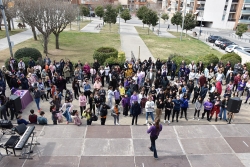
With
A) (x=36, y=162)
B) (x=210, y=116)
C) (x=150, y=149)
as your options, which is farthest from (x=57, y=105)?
(x=210, y=116)

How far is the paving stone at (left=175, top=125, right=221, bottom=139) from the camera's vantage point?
8.80m

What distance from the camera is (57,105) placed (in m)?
10.2

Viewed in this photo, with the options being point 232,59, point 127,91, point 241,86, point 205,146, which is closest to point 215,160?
point 205,146

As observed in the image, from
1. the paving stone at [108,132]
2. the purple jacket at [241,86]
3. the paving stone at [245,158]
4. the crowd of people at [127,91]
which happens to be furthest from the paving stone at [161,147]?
the purple jacket at [241,86]

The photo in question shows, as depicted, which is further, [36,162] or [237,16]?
[237,16]

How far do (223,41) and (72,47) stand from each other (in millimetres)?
20560

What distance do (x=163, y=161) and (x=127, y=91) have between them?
4.62 m

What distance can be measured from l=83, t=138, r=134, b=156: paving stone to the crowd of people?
1.34m

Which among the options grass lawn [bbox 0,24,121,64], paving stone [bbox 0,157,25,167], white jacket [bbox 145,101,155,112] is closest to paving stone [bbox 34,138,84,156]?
paving stone [bbox 0,157,25,167]

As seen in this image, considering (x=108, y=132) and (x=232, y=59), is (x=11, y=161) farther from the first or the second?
(x=232, y=59)

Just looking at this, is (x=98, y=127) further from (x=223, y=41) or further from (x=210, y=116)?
(x=223, y=41)

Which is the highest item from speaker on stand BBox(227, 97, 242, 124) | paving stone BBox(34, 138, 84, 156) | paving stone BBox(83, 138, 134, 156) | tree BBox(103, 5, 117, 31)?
tree BBox(103, 5, 117, 31)

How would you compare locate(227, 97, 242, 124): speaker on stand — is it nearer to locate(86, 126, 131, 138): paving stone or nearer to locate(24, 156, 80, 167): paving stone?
locate(86, 126, 131, 138): paving stone

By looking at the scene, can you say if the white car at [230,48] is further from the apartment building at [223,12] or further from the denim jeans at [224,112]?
the apartment building at [223,12]
